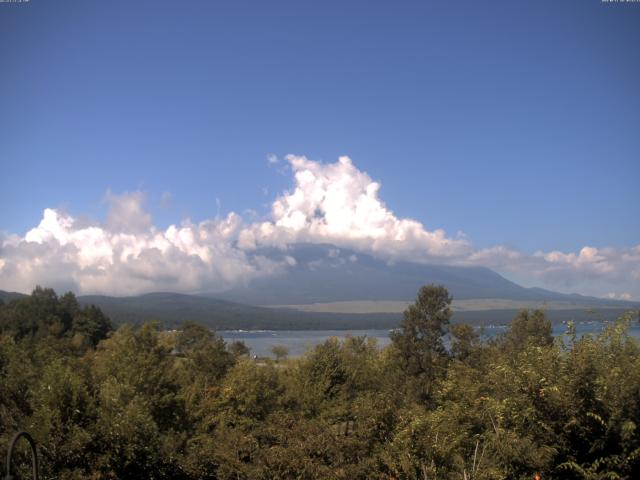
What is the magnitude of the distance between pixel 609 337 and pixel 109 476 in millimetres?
13555

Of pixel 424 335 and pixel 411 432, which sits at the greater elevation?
pixel 411 432

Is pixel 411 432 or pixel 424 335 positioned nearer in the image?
pixel 411 432

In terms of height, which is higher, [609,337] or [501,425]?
[609,337]

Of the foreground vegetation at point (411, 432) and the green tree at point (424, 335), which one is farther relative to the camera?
the green tree at point (424, 335)

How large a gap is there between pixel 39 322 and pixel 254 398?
7304 centimetres

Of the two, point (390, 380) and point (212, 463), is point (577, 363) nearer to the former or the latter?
point (212, 463)

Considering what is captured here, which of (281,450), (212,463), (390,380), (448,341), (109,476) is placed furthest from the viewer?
(448,341)

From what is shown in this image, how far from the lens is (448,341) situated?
158 feet

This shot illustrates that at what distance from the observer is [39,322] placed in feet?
293

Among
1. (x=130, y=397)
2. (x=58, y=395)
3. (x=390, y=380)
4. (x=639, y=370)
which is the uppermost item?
(x=639, y=370)

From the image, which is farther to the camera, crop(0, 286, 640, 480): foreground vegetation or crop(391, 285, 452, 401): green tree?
crop(391, 285, 452, 401): green tree

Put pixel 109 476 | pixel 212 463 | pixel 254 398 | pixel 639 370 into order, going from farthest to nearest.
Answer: pixel 254 398 < pixel 212 463 < pixel 109 476 < pixel 639 370

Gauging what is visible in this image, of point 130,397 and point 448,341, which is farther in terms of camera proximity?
point 448,341

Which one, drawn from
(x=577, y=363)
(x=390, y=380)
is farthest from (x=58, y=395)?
(x=390, y=380)
